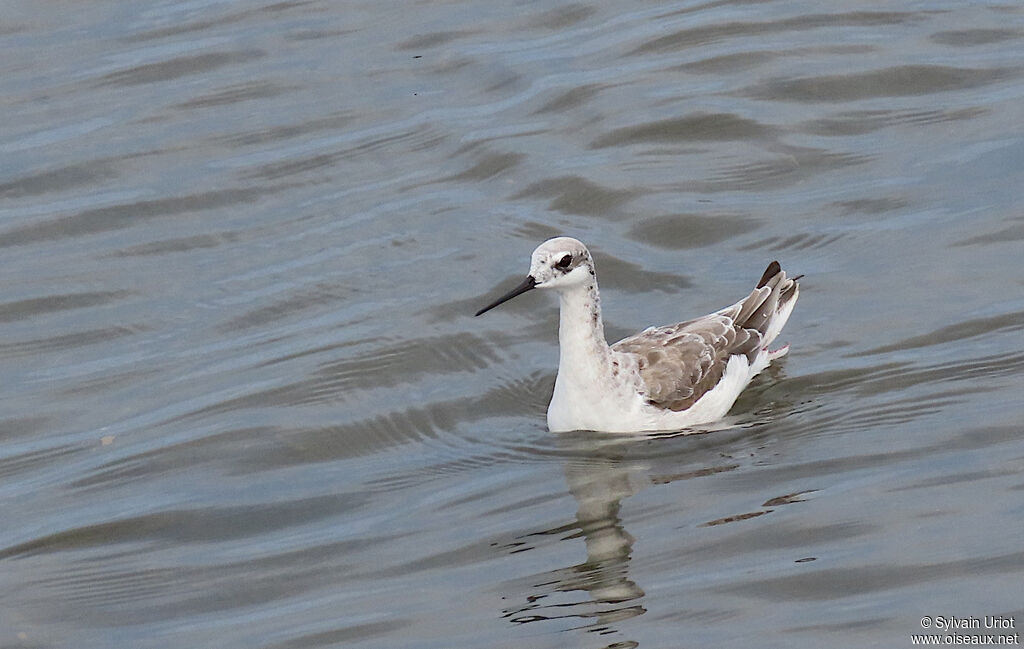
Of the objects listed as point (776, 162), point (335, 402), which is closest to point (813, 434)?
point (335, 402)

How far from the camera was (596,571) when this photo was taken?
858 centimetres

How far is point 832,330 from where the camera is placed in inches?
460

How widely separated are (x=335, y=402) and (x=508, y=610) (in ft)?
11.3

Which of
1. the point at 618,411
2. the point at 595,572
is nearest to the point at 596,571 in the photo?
the point at 595,572

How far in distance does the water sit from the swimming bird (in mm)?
204

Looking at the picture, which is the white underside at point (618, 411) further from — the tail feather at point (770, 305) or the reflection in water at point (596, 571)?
the tail feather at point (770, 305)

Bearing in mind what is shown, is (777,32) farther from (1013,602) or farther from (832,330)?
(1013,602)

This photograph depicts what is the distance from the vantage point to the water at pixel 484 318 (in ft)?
28.0

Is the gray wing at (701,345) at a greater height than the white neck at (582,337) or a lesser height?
lesser

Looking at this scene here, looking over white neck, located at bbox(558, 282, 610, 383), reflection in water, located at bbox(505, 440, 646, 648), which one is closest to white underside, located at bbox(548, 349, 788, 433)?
white neck, located at bbox(558, 282, 610, 383)

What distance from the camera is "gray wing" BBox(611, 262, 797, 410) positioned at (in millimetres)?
10727

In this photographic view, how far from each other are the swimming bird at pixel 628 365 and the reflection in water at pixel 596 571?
0.59 meters

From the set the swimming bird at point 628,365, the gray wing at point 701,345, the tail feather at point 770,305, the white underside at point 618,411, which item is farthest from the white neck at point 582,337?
the tail feather at point 770,305

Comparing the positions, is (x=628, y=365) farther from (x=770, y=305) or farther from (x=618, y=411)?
(x=770, y=305)
